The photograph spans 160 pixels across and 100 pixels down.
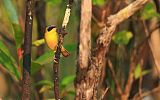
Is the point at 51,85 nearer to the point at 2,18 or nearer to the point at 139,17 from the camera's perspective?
Answer: the point at 139,17

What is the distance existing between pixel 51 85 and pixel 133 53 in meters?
0.36

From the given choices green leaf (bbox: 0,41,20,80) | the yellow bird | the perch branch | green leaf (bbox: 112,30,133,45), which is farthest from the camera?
green leaf (bbox: 112,30,133,45)

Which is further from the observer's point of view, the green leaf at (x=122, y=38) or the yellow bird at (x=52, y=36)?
the green leaf at (x=122, y=38)

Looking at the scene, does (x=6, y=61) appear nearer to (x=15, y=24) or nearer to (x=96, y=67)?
(x=15, y=24)

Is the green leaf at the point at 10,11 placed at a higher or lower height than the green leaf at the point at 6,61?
higher

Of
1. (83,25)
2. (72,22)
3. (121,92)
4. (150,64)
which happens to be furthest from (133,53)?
(83,25)

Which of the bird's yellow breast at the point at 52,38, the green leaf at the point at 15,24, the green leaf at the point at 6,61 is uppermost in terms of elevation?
the green leaf at the point at 15,24

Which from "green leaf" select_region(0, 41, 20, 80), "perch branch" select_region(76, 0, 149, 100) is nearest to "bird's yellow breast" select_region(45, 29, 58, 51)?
"perch branch" select_region(76, 0, 149, 100)

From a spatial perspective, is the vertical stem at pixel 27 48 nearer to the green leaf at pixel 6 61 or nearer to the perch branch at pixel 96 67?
the perch branch at pixel 96 67

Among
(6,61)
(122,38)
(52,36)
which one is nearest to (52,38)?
(52,36)

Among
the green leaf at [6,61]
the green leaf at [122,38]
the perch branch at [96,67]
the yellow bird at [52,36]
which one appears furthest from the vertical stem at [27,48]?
the green leaf at [122,38]

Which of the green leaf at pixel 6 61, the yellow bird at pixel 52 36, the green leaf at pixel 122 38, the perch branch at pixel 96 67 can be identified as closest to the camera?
the yellow bird at pixel 52 36

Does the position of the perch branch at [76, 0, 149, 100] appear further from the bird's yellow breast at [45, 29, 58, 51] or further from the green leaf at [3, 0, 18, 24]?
the green leaf at [3, 0, 18, 24]

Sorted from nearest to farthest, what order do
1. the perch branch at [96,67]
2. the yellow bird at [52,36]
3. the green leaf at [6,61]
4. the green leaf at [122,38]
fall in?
the yellow bird at [52,36] < the perch branch at [96,67] < the green leaf at [6,61] < the green leaf at [122,38]
